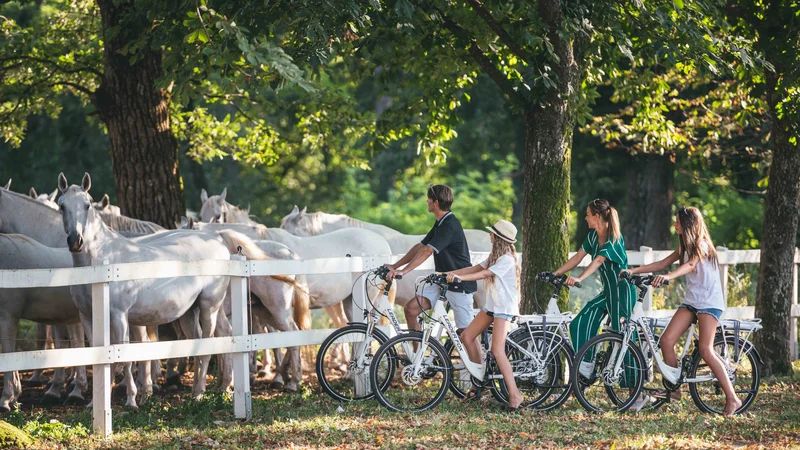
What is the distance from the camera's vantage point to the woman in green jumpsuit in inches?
328

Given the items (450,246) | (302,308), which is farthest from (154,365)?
(450,246)

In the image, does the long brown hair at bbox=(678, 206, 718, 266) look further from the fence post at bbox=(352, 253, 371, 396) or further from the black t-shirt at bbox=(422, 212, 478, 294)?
the fence post at bbox=(352, 253, 371, 396)

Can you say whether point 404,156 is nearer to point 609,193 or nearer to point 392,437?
point 609,193

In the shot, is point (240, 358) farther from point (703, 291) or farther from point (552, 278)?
point (703, 291)

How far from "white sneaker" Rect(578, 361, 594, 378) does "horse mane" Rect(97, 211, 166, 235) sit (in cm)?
543

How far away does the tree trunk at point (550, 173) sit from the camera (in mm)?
9891

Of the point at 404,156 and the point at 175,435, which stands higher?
the point at 404,156

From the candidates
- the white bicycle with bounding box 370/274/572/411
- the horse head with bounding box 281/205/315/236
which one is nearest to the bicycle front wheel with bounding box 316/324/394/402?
the white bicycle with bounding box 370/274/572/411

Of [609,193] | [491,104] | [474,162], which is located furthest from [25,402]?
[474,162]

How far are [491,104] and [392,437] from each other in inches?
850

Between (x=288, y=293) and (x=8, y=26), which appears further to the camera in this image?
(x=8, y=26)

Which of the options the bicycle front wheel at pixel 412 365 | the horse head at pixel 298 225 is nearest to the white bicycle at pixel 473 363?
the bicycle front wheel at pixel 412 365

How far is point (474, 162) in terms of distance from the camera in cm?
3528

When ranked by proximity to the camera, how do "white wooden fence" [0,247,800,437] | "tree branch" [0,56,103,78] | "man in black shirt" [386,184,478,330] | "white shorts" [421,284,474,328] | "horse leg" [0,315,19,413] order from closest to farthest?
1. "white wooden fence" [0,247,800,437]
2. "man in black shirt" [386,184,478,330]
3. "white shorts" [421,284,474,328]
4. "horse leg" [0,315,19,413]
5. "tree branch" [0,56,103,78]
